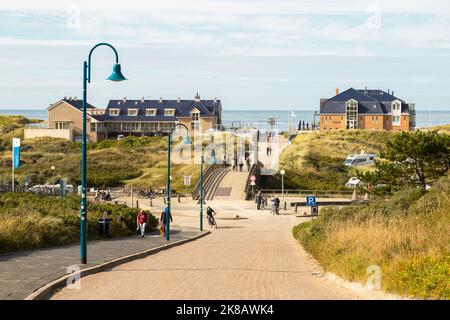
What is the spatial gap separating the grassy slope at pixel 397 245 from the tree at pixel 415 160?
1540 centimetres

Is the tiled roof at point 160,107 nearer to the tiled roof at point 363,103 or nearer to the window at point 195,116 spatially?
the window at point 195,116

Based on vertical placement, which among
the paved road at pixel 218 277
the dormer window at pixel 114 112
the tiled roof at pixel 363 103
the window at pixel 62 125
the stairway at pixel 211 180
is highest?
the tiled roof at pixel 363 103

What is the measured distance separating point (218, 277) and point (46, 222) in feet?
38.9

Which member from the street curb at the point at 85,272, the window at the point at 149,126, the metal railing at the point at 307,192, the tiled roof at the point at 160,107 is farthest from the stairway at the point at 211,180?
the window at the point at 149,126

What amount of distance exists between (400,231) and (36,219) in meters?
13.2

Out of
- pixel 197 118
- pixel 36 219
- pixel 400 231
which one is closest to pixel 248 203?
pixel 36 219

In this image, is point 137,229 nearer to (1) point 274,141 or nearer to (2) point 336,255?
(2) point 336,255

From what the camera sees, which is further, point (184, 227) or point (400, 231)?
point (184, 227)

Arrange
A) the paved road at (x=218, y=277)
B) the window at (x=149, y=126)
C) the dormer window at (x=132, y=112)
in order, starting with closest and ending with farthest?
1. the paved road at (x=218, y=277)
2. the window at (x=149, y=126)
3. the dormer window at (x=132, y=112)

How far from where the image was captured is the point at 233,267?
20.7 meters

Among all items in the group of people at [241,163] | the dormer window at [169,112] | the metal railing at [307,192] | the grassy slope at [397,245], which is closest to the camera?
the grassy slope at [397,245]

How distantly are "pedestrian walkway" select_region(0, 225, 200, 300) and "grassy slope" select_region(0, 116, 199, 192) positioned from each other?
39.9 m

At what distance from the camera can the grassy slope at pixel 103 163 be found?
7925cm

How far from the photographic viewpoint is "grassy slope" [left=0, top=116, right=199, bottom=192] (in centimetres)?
7925
